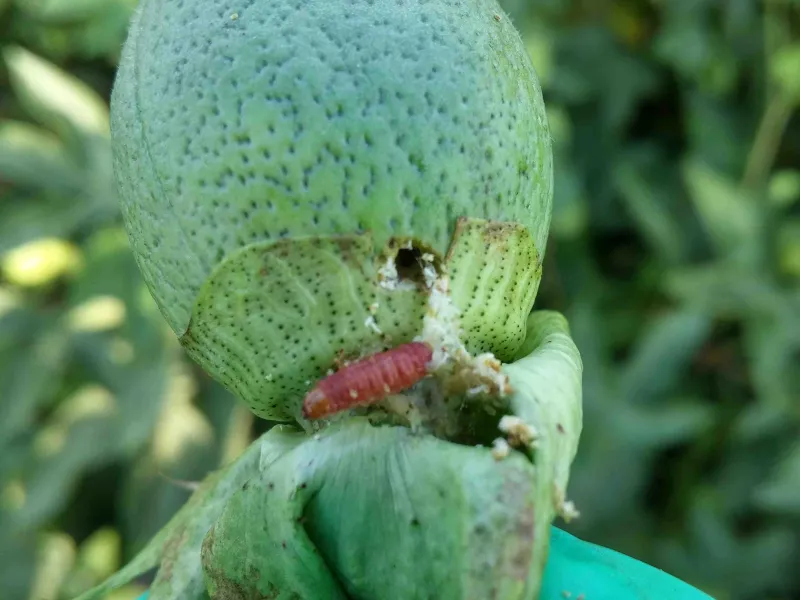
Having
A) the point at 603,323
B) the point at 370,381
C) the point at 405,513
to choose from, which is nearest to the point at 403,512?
the point at 405,513

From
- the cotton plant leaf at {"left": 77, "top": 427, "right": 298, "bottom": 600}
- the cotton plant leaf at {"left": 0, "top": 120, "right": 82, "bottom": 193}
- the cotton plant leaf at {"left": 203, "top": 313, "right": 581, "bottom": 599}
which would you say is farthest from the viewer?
the cotton plant leaf at {"left": 0, "top": 120, "right": 82, "bottom": 193}

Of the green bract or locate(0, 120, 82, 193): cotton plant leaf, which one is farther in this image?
locate(0, 120, 82, 193): cotton plant leaf

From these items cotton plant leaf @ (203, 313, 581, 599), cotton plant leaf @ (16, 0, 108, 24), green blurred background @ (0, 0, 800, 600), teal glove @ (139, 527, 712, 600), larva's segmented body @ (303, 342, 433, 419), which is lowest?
green blurred background @ (0, 0, 800, 600)

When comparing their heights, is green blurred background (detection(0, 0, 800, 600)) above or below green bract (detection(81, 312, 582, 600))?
below

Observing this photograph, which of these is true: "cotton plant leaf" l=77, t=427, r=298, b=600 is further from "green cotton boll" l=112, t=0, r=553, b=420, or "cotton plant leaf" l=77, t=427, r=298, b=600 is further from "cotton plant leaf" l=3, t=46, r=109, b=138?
"cotton plant leaf" l=3, t=46, r=109, b=138

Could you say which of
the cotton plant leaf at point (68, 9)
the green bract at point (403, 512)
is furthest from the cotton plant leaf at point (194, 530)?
the cotton plant leaf at point (68, 9)

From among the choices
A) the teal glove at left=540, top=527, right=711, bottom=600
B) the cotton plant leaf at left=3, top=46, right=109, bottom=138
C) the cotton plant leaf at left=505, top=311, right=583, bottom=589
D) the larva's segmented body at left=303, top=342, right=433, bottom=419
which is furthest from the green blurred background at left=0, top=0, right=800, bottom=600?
the larva's segmented body at left=303, top=342, right=433, bottom=419
